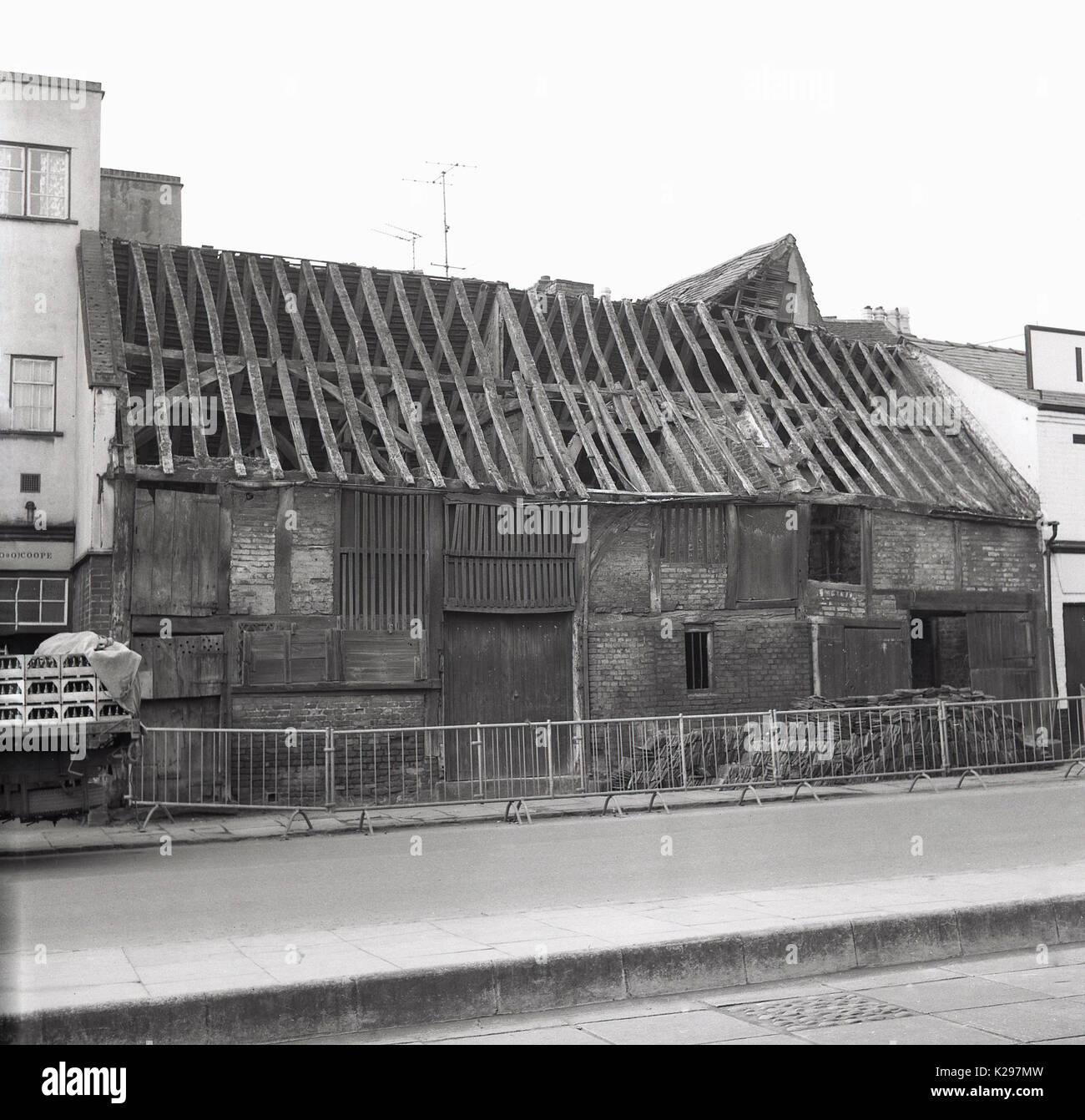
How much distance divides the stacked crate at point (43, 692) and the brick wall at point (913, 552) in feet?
45.5

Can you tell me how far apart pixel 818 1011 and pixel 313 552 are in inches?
511

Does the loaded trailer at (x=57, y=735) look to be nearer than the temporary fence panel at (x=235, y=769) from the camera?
Yes

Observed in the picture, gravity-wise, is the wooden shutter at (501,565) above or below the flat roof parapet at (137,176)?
below

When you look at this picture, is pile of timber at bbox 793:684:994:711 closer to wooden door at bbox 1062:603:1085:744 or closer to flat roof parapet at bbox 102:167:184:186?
wooden door at bbox 1062:603:1085:744

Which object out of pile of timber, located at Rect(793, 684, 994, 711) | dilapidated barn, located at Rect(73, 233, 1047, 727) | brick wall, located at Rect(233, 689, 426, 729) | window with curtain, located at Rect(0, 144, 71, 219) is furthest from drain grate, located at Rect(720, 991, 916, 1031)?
window with curtain, located at Rect(0, 144, 71, 219)

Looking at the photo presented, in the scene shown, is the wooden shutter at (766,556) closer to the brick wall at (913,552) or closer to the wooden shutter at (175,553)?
the brick wall at (913,552)

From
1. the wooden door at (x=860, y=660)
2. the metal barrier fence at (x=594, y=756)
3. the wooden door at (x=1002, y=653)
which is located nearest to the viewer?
the metal barrier fence at (x=594, y=756)

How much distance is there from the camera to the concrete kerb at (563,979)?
5762 mm

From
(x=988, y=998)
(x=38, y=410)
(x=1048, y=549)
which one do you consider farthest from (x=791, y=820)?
(x=38, y=410)

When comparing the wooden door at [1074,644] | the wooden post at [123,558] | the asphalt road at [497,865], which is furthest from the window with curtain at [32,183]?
the wooden door at [1074,644]

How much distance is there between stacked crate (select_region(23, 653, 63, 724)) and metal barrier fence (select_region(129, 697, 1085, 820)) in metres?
3.70

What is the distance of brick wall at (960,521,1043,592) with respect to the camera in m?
22.7

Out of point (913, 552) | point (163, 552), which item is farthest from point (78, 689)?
point (913, 552)

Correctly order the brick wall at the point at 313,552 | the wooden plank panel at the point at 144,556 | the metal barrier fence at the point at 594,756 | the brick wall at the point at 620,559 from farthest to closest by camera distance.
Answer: the brick wall at the point at 620,559
the brick wall at the point at 313,552
the wooden plank panel at the point at 144,556
the metal barrier fence at the point at 594,756
